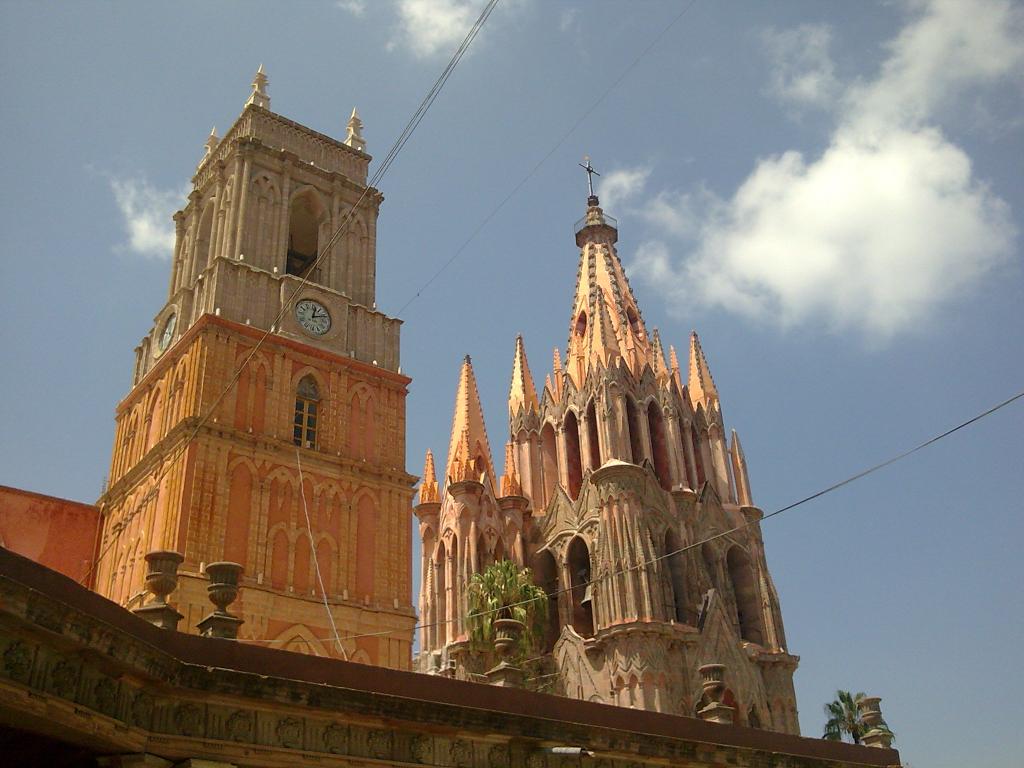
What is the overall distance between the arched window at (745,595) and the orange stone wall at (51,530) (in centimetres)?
2587

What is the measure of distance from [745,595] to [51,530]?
Answer: 1095 inches

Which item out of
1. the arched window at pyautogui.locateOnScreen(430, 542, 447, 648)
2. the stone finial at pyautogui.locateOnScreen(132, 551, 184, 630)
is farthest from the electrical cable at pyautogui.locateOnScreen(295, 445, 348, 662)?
the arched window at pyautogui.locateOnScreen(430, 542, 447, 648)

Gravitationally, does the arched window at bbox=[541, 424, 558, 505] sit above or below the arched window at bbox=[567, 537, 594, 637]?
above

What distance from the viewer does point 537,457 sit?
4659 centimetres

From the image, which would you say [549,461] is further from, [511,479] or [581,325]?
[581,325]

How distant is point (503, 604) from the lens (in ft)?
111

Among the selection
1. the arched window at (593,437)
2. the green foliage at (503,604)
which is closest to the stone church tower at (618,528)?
the arched window at (593,437)

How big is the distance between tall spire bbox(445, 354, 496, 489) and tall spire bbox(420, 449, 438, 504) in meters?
1.76

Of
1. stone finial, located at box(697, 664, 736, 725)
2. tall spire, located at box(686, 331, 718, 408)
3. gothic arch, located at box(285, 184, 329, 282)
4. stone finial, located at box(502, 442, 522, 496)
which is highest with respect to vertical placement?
tall spire, located at box(686, 331, 718, 408)

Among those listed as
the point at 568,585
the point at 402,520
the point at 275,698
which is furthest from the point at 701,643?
the point at 275,698

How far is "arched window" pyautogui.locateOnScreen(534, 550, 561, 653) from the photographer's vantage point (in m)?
41.4

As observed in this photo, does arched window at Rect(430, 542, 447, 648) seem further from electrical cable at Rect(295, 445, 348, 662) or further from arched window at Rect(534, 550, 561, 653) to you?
electrical cable at Rect(295, 445, 348, 662)

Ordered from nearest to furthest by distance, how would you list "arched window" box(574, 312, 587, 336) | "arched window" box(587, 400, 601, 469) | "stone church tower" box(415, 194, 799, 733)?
"stone church tower" box(415, 194, 799, 733), "arched window" box(587, 400, 601, 469), "arched window" box(574, 312, 587, 336)

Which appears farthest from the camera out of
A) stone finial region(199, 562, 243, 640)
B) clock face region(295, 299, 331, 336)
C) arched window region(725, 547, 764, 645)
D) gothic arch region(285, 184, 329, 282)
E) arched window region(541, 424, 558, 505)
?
arched window region(541, 424, 558, 505)
